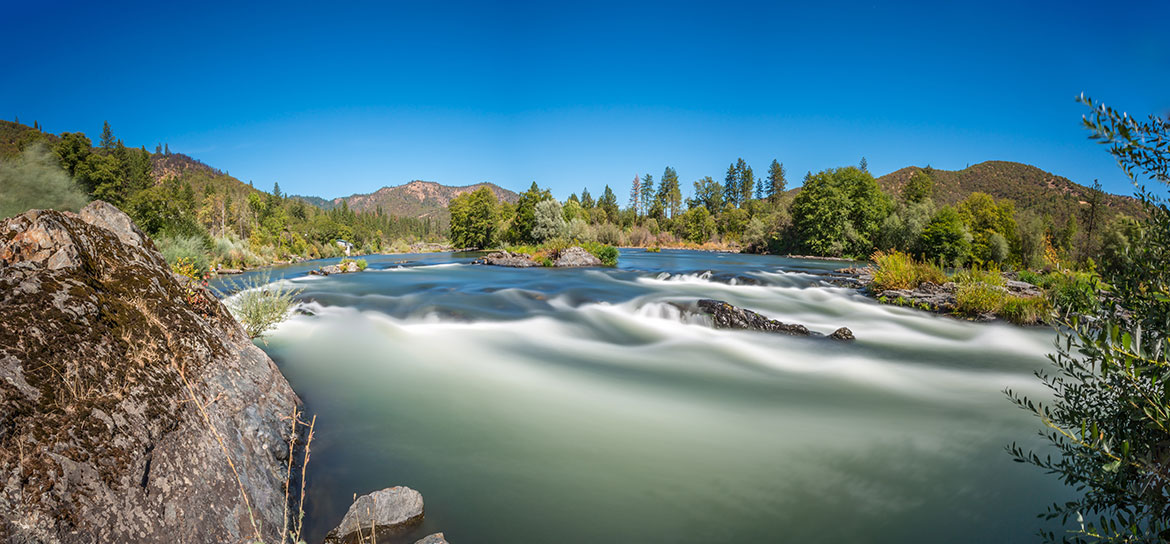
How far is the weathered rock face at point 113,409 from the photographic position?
204 cm

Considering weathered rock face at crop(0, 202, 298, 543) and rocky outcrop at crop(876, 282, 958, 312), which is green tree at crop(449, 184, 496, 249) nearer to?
rocky outcrop at crop(876, 282, 958, 312)

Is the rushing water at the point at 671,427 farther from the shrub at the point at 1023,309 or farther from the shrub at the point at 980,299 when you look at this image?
the shrub at the point at 980,299

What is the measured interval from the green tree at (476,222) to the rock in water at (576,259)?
97.5 feet

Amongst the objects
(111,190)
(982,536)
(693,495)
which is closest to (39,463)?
(693,495)

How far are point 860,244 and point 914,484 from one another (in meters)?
43.0

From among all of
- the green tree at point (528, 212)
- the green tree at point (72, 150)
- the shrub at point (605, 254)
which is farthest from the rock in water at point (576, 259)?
the green tree at point (72, 150)

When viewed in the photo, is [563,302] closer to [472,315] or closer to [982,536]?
[472,315]

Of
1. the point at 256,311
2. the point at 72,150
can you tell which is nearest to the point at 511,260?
the point at 256,311

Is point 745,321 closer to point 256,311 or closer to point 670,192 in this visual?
point 256,311

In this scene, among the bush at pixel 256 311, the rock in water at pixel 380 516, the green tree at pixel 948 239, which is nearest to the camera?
the rock in water at pixel 380 516

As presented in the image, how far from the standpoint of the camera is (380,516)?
11.6ft

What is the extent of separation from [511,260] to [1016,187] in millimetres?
91779

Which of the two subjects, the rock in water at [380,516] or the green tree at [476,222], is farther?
the green tree at [476,222]

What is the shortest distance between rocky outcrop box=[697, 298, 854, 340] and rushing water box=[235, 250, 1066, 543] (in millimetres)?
447
